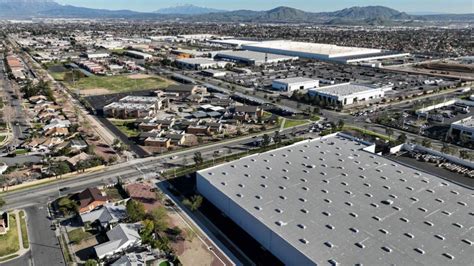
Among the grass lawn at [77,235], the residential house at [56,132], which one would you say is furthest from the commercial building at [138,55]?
the grass lawn at [77,235]

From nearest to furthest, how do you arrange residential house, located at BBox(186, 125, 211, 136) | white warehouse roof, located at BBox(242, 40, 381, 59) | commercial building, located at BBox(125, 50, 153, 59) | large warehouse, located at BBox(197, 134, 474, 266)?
large warehouse, located at BBox(197, 134, 474, 266), residential house, located at BBox(186, 125, 211, 136), white warehouse roof, located at BBox(242, 40, 381, 59), commercial building, located at BBox(125, 50, 153, 59)

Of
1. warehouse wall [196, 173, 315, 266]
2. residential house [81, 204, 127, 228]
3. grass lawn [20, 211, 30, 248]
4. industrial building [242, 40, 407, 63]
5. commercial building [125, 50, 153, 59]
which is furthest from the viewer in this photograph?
commercial building [125, 50, 153, 59]

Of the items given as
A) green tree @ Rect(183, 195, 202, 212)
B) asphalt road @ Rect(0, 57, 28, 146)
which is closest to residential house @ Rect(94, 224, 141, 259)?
green tree @ Rect(183, 195, 202, 212)

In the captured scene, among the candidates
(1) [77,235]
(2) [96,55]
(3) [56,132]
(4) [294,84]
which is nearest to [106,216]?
(1) [77,235]

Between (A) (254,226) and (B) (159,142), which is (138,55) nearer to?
(B) (159,142)

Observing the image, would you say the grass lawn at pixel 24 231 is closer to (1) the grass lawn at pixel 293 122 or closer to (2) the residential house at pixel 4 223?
(2) the residential house at pixel 4 223

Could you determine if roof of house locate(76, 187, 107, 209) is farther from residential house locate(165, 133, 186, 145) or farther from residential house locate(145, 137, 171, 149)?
residential house locate(165, 133, 186, 145)
